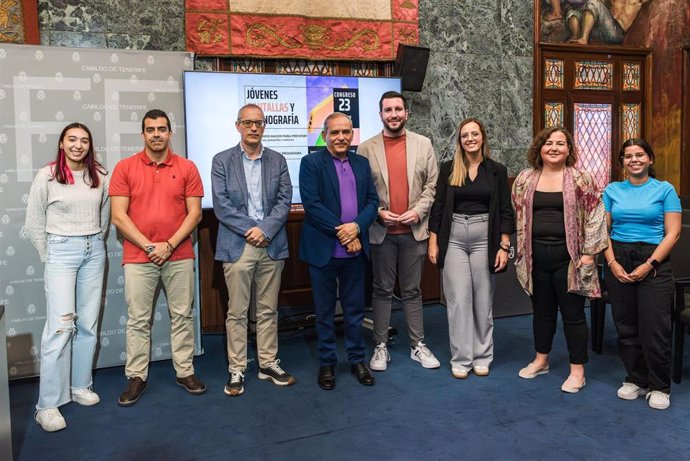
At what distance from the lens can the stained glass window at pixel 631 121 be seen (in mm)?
6273

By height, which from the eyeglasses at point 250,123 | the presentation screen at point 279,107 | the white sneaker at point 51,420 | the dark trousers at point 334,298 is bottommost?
the white sneaker at point 51,420

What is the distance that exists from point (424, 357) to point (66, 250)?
2100 millimetres

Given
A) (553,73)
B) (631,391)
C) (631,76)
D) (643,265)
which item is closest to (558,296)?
(643,265)

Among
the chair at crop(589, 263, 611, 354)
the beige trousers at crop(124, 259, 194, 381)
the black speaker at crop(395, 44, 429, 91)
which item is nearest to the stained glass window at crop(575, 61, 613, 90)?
the black speaker at crop(395, 44, 429, 91)

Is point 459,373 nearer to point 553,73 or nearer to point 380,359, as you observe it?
point 380,359

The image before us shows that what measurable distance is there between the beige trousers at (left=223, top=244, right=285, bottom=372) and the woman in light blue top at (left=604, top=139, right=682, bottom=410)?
1780mm

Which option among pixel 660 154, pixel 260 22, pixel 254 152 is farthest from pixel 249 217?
pixel 660 154

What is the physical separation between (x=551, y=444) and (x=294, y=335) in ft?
7.48

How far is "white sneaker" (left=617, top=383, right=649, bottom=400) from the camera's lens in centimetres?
314

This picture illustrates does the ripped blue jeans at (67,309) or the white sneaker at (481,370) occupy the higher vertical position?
the ripped blue jeans at (67,309)

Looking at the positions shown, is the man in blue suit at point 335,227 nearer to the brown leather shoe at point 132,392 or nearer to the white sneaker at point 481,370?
the white sneaker at point 481,370

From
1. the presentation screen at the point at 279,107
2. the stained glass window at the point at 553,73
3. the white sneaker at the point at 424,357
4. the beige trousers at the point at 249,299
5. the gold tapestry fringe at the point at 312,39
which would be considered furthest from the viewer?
the stained glass window at the point at 553,73

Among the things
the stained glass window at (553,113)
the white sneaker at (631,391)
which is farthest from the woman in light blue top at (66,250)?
the stained glass window at (553,113)

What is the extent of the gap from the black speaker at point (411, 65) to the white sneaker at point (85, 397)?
3.41 m
